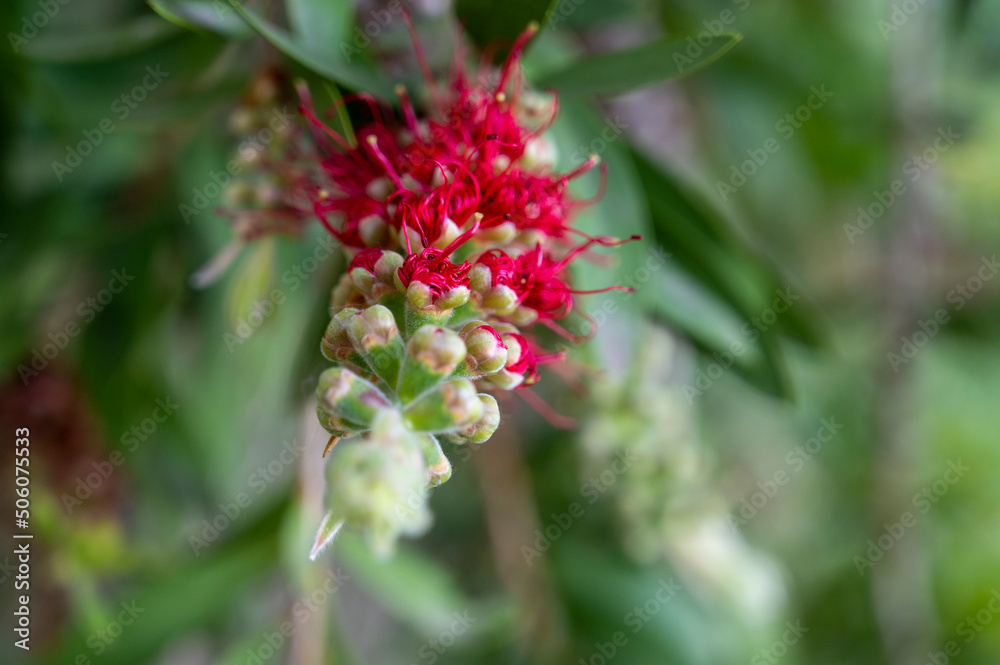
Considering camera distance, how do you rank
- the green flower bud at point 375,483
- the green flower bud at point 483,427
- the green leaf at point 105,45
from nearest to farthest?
the green flower bud at point 375,483 < the green flower bud at point 483,427 < the green leaf at point 105,45

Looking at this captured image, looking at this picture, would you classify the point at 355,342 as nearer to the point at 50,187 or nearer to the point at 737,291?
the point at 737,291

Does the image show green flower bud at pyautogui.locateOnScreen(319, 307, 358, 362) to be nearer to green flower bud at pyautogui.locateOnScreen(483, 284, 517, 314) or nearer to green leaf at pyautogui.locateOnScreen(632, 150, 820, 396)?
green flower bud at pyautogui.locateOnScreen(483, 284, 517, 314)

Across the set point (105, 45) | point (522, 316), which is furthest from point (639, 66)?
point (105, 45)

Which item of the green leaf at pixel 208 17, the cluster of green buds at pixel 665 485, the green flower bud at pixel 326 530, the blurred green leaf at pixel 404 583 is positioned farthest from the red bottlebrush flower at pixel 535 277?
the blurred green leaf at pixel 404 583

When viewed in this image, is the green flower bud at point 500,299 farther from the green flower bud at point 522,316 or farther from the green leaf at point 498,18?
the green leaf at point 498,18

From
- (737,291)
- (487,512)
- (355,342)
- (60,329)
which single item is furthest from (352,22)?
(487,512)
